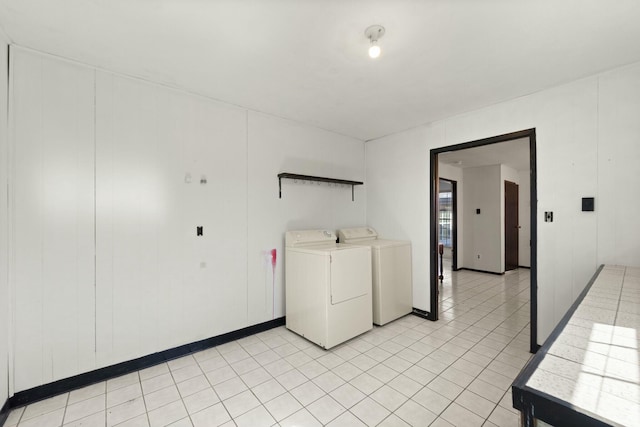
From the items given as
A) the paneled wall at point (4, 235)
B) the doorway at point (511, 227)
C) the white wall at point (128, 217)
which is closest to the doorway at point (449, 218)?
the doorway at point (511, 227)

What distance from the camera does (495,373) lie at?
7.41 ft

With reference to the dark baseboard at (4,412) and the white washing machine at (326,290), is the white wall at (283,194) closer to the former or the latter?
the white washing machine at (326,290)

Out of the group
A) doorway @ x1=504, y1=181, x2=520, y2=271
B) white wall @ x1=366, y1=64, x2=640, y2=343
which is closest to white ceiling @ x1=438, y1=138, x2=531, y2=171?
doorway @ x1=504, y1=181, x2=520, y2=271

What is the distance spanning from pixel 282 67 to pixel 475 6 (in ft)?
4.50

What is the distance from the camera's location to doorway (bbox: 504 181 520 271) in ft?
20.7

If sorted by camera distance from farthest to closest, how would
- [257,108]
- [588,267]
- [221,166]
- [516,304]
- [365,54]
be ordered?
[516,304] < [257,108] < [221,166] < [588,267] < [365,54]

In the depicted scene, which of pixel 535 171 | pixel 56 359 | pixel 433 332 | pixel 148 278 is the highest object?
pixel 535 171

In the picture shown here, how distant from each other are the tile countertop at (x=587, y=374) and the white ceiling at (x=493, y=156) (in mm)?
3777

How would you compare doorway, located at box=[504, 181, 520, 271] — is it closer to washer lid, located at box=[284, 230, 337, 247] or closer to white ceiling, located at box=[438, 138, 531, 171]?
white ceiling, located at box=[438, 138, 531, 171]

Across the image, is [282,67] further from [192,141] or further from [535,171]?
[535,171]

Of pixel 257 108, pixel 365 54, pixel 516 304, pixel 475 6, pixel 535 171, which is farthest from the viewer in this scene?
pixel 516 304

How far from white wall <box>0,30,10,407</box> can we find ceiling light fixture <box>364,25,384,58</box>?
7.95 feet

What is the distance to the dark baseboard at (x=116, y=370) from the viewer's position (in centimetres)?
193

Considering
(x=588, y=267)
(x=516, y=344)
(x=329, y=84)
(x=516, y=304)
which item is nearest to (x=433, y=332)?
(x=516, y=344)
